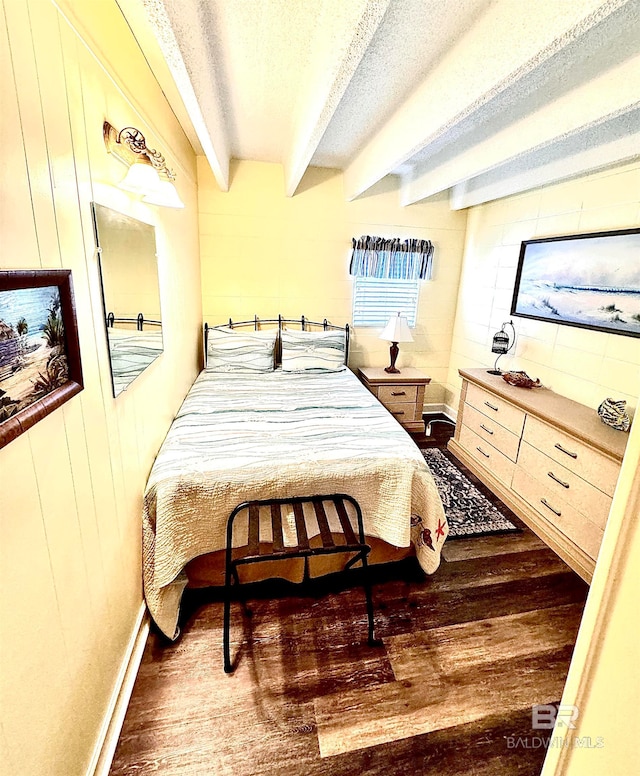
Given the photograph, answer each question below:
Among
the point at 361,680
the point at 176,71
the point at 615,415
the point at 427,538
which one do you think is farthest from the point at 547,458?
the point at 176,71

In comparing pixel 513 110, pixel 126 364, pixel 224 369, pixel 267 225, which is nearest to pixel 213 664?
pixel 126 364

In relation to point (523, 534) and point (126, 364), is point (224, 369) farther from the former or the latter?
point (523, 534)

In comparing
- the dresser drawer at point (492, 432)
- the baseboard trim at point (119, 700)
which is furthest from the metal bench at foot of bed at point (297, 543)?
the dresser drawer at point (492, 432)

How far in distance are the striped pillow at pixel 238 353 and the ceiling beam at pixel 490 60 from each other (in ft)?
5.95

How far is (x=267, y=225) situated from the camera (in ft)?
11.2

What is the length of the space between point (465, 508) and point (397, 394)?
1332 mm

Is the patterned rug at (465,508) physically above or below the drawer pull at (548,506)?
below

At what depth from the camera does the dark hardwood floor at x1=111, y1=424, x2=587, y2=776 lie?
47.5 inches

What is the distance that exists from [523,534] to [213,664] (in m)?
1.94

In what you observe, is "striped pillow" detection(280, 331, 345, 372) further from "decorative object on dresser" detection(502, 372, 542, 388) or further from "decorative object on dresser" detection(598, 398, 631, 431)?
"decorative object on dresser" detection(598, 398, 631, 431)

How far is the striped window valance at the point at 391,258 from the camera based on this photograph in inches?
140

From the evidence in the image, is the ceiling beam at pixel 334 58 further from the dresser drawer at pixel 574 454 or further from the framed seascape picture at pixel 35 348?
the dresser drawer at pixel 574 454

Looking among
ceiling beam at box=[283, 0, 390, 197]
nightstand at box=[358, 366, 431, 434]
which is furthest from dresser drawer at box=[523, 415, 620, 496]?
ceiling beam at box=[283, 0, 390, 197]

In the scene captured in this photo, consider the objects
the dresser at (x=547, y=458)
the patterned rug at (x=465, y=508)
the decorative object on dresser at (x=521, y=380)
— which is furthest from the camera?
the decorative object on dresser at (x=521, y=380)
